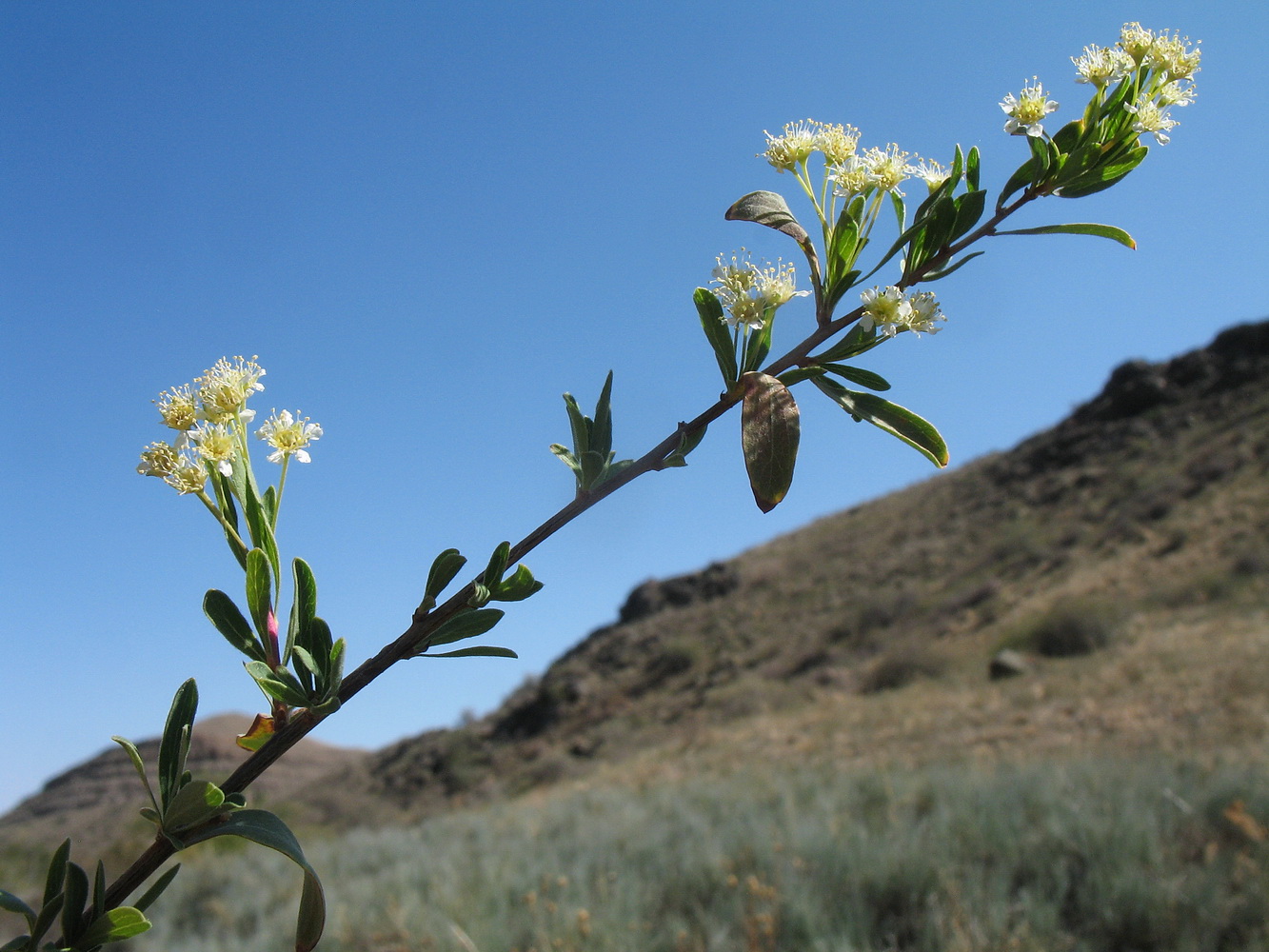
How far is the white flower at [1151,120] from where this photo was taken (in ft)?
2.60

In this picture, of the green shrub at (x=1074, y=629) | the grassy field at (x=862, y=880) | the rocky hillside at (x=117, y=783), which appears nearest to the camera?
the grassy field at (x=862, y=880)

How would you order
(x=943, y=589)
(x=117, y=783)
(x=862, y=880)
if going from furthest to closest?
(x=117, y=783) < (x=943, y=589) < (x=862, y=880)

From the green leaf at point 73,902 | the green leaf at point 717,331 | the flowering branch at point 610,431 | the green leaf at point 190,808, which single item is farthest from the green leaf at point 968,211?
the green leaf at point 73,902

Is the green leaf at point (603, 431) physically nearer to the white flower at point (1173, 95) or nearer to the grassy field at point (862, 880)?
the white flower at point (1173, 95)

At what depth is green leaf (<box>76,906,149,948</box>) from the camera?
55 cm

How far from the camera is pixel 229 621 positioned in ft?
2.07

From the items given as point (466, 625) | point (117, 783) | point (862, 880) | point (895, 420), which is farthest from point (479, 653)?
point (117, 783)

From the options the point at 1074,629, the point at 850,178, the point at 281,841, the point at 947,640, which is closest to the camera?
the point at 281,841

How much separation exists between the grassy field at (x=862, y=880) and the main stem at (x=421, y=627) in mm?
3266

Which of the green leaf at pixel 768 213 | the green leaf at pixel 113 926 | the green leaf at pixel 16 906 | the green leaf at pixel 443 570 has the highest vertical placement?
the green leaf at pixel 768 213

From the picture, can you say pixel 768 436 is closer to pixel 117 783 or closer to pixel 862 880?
pixel 862 880

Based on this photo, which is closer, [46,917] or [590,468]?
[46,917]

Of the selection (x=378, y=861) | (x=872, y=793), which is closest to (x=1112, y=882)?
(x=872, y=793)

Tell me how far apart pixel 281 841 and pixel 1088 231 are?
34.5 inches
